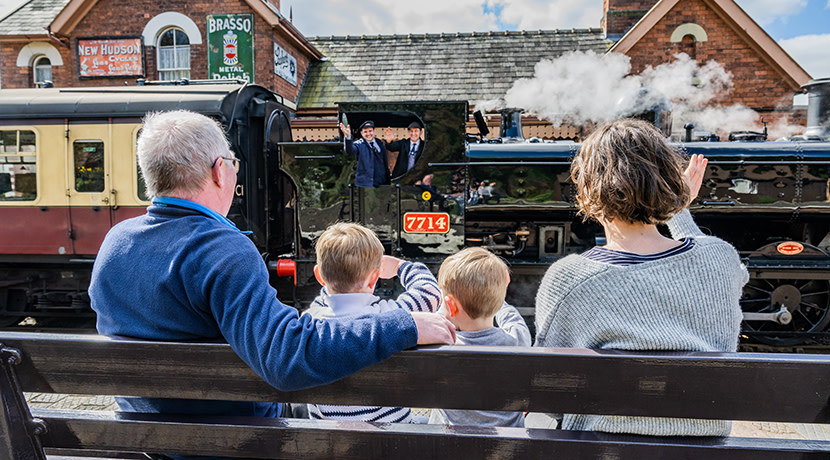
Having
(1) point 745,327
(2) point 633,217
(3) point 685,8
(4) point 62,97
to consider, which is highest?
(3) point 685,8

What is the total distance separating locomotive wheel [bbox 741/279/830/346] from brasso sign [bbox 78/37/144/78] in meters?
14.5

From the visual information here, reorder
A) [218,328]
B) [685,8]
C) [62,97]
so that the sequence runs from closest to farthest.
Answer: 1. [218,328]
2. [62,97]
3. [685,8]

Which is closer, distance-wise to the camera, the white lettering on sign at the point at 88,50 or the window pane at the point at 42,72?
the white lettering on sign at the point at 88,50

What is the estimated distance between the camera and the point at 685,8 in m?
12.8

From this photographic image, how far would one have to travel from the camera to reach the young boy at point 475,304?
5.63 feet

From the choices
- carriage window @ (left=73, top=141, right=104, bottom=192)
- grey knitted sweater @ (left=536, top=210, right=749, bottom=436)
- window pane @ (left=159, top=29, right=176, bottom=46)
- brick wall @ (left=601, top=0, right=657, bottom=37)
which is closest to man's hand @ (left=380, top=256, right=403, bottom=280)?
grey knitted sweater @ (left=536, top=210, right=749, bottom=436)

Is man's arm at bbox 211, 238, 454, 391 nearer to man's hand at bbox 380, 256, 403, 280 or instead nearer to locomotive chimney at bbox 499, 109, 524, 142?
man's hand at bbox 380, 256, 403, 280

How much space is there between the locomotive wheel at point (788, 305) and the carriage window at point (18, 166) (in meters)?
7.87

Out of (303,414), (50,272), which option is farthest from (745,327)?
(50,272)

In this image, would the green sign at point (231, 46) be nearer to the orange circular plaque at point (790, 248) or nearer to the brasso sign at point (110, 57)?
the brasso sign at point (110, 57)

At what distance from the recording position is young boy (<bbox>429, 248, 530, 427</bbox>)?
1.72 m

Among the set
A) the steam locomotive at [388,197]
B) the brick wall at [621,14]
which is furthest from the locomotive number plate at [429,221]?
the brick wall at [621,14]

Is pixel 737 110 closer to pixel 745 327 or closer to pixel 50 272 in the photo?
pixel 745 327

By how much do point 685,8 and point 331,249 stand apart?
14496 millimetres
